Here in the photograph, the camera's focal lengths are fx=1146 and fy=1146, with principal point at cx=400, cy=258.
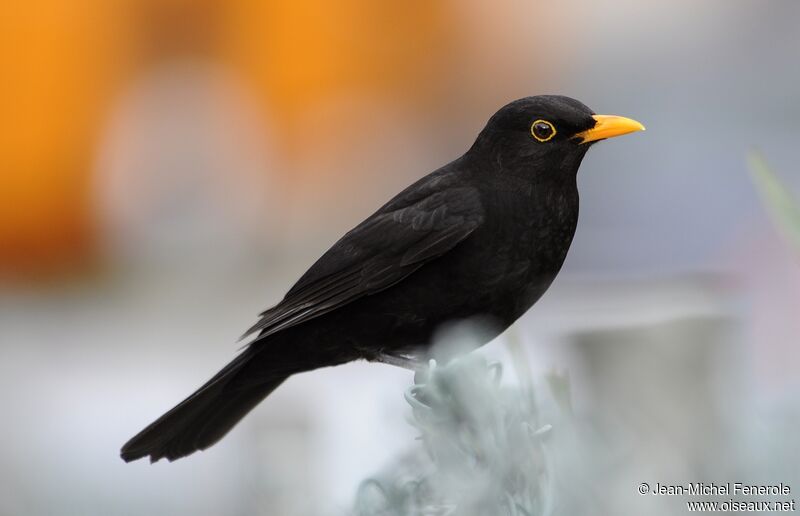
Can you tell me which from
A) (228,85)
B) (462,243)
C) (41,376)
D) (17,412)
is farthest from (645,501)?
(228,85)

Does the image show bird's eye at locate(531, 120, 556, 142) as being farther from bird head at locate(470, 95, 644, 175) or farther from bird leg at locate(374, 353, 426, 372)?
bird leg at locate(374, 353, 426, 372)

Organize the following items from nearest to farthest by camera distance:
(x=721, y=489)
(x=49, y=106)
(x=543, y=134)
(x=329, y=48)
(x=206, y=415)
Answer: (x=721, y=489)
(x=543, y=134)
(x=206, y=415)
(x=329, y=48)
(x=49, y=106)

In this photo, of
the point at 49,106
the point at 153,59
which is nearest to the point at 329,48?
the point at 153,59

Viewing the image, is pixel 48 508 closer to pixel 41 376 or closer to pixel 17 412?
pixel 17 412

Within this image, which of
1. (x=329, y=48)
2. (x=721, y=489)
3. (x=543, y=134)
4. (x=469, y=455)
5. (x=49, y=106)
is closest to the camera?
(x=721, y=489)

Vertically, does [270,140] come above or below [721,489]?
above

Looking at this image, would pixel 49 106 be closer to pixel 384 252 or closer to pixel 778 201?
pixel 384 252

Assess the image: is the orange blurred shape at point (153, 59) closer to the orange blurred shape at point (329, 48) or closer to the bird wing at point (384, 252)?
the orange blurred shape at point (329, 48)
